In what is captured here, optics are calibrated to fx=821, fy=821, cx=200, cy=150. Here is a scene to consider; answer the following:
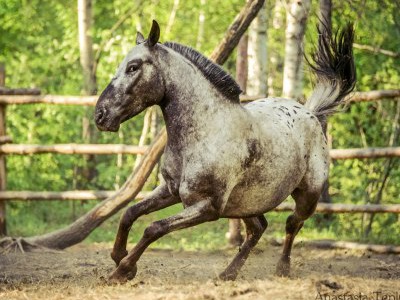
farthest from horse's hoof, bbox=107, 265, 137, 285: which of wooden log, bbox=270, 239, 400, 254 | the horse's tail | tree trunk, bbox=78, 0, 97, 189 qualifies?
tree trunk, bbox=78, 0, 97, 189

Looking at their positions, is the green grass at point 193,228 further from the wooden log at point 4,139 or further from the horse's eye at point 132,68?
the horse's eye at point 132,68

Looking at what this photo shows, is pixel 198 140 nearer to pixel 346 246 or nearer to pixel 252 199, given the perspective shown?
pixel 252 199

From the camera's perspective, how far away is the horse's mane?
5.52 meters

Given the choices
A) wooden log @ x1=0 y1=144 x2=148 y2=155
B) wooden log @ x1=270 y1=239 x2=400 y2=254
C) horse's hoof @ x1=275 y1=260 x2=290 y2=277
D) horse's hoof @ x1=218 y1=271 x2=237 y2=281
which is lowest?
wooden log @ x1=270 y1=239 x2=400 y2=254

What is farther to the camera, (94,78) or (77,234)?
(94,78)

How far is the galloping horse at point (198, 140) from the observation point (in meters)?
5.29

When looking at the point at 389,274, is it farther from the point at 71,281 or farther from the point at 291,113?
the point at 71,281

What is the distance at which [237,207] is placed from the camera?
5719mm

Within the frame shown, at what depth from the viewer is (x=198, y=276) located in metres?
6.53

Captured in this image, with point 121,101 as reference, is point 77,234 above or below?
below

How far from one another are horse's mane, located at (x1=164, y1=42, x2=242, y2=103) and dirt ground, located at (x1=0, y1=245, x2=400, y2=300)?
128 cm

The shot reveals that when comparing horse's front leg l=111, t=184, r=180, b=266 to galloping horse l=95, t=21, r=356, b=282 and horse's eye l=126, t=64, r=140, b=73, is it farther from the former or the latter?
horse's eye l=126, t=64, r=140, b=73

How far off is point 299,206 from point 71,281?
1861 mm

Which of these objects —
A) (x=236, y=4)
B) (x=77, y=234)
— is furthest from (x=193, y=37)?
(x=77, y=234)
